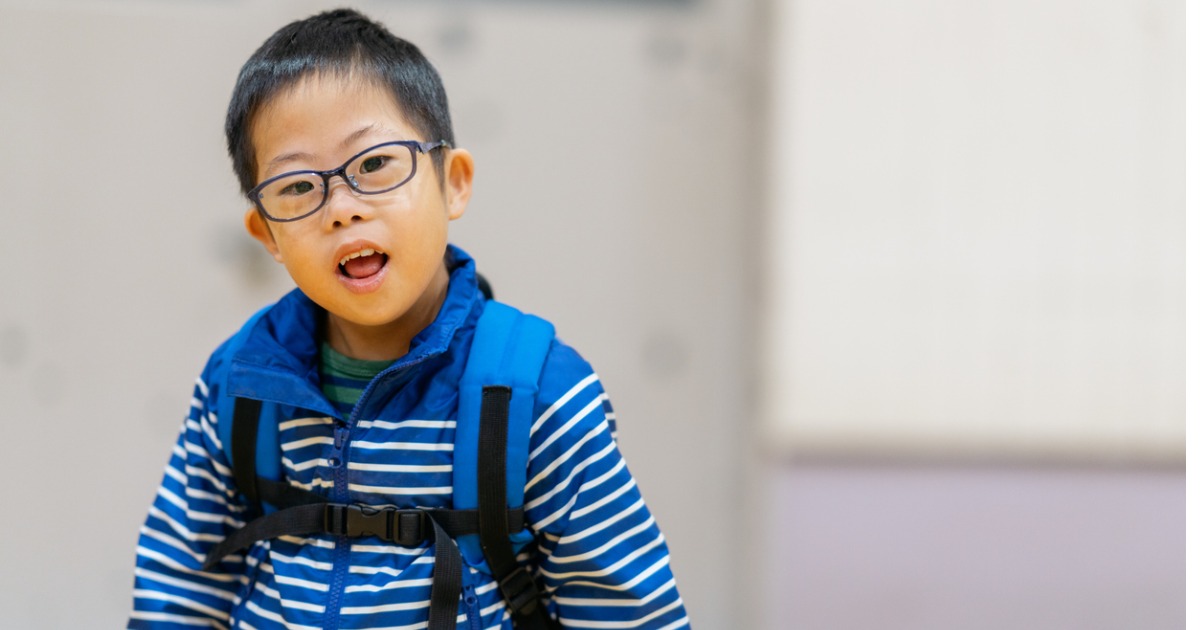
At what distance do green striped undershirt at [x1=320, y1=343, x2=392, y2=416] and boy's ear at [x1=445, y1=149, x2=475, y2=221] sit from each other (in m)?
0.16

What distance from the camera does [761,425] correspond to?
1794 millimetres

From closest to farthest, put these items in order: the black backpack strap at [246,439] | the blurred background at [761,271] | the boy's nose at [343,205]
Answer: the boy's nose at [343,205], the black backpack strap at [246,439], the blurred background at [761,271]

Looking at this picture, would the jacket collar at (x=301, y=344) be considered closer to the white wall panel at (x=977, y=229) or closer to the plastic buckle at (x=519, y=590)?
the plastic buckle at (x=519, y=590)

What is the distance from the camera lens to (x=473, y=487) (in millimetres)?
875

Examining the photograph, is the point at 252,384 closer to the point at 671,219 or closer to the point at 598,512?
the point at 598,512

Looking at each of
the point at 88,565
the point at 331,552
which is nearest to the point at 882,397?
the point at 331,552

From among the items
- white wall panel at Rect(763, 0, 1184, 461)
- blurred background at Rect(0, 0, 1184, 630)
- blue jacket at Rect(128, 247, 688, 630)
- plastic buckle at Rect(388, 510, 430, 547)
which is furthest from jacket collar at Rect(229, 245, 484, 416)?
white wall panel at Rect(763, 0, 1184, 461)

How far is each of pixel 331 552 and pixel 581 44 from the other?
1077 mm

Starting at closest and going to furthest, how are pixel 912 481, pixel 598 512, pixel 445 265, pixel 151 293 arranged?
1. pixel 598 512
2. pixel 445 265
3. pixel 151 293
4. pixel 912 481

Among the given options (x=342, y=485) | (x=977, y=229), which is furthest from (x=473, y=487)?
(x=977, y=229)

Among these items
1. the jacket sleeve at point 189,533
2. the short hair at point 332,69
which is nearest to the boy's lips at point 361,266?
the short hair at point 332,69

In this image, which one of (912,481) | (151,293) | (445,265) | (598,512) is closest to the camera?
(598,512)

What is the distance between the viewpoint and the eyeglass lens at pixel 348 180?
2.81ft

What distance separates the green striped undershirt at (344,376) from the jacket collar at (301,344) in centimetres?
1
